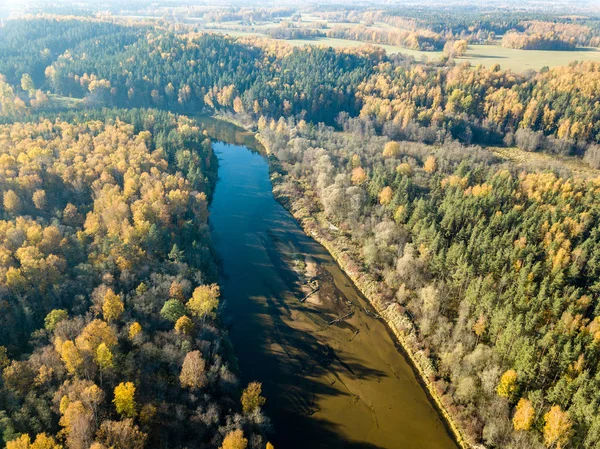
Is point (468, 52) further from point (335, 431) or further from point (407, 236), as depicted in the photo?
point (335, 431)

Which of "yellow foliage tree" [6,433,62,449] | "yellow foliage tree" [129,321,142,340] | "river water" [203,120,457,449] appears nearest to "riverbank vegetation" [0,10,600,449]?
"yellow foliage tree" [129,321,142,340]

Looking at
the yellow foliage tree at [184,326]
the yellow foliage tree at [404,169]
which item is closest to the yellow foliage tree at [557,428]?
the yellow foliage tree at [184,326]

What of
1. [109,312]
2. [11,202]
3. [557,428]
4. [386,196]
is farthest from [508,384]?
[11,202]

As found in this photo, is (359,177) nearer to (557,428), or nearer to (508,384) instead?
(508,384)

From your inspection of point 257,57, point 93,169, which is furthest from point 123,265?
point 257,57

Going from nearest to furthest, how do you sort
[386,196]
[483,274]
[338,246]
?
[483,274]
[338,246]
[386,196]

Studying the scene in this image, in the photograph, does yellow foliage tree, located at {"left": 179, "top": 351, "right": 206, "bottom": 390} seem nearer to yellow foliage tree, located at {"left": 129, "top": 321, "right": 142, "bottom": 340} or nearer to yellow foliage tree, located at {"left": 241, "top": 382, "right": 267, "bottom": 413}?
yellow foliage tree, located at {"left": 241, "top": 382, "right": 267, "bottom": 413}
